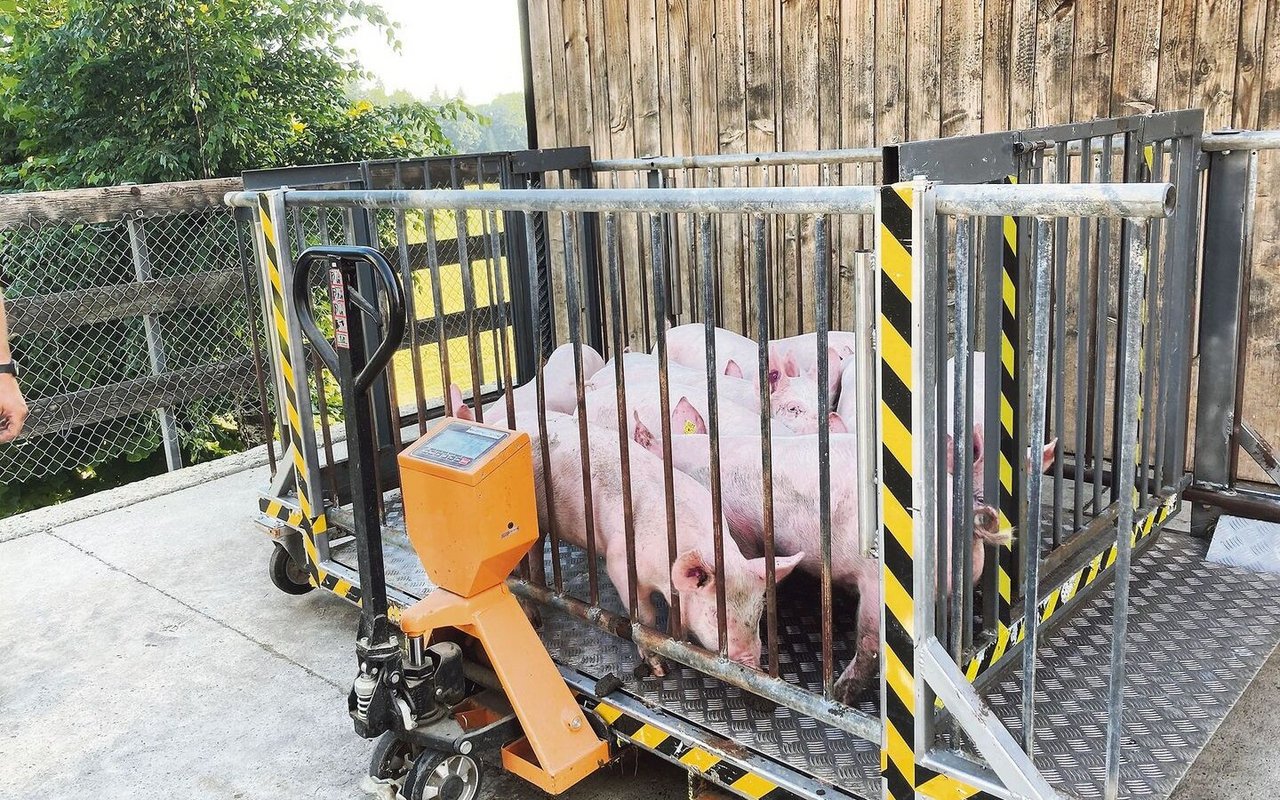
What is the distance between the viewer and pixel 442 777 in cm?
287

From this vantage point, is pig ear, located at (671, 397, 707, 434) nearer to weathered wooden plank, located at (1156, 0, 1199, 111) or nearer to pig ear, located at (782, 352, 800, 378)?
pig ear, located at (782, 352, 800, 378)

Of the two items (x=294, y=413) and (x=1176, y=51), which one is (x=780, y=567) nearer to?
(x=294, y=413)

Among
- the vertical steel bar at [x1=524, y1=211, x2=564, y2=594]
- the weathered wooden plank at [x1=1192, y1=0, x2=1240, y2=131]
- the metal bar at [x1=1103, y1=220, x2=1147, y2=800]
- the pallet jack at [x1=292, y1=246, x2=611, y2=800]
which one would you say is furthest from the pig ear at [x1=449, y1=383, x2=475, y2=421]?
the weathered wooden plank at [x1=1192, y1=0, x2=1240, y2=131]

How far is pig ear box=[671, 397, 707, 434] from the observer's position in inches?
139

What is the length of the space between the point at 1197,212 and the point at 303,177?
3387 millimetres

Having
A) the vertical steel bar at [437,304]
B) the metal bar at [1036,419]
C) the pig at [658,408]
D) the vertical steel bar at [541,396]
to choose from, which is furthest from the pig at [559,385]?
the metal bar at [1036,419]

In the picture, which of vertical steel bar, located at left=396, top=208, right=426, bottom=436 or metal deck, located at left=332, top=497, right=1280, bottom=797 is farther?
vertical steel bar, located at left=396, top=208, right=426, bottom=436

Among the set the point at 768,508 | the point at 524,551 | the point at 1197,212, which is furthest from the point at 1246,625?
the point at 524,551

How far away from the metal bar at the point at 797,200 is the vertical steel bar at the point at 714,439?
0.10 meters

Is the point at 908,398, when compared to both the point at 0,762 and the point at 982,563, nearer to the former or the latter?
the point at 982,563

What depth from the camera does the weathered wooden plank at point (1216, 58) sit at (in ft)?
13.5

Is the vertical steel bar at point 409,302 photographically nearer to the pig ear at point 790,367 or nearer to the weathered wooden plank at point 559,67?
the pig ear at point 790,367

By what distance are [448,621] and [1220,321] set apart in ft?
9.29

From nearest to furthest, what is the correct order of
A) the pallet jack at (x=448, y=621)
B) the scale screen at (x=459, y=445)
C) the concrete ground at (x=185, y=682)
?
the pallet jack at (x=448, y=621) → the scale screen at (x=459, y=445) → the concrete ground at (x=185, y=682)
